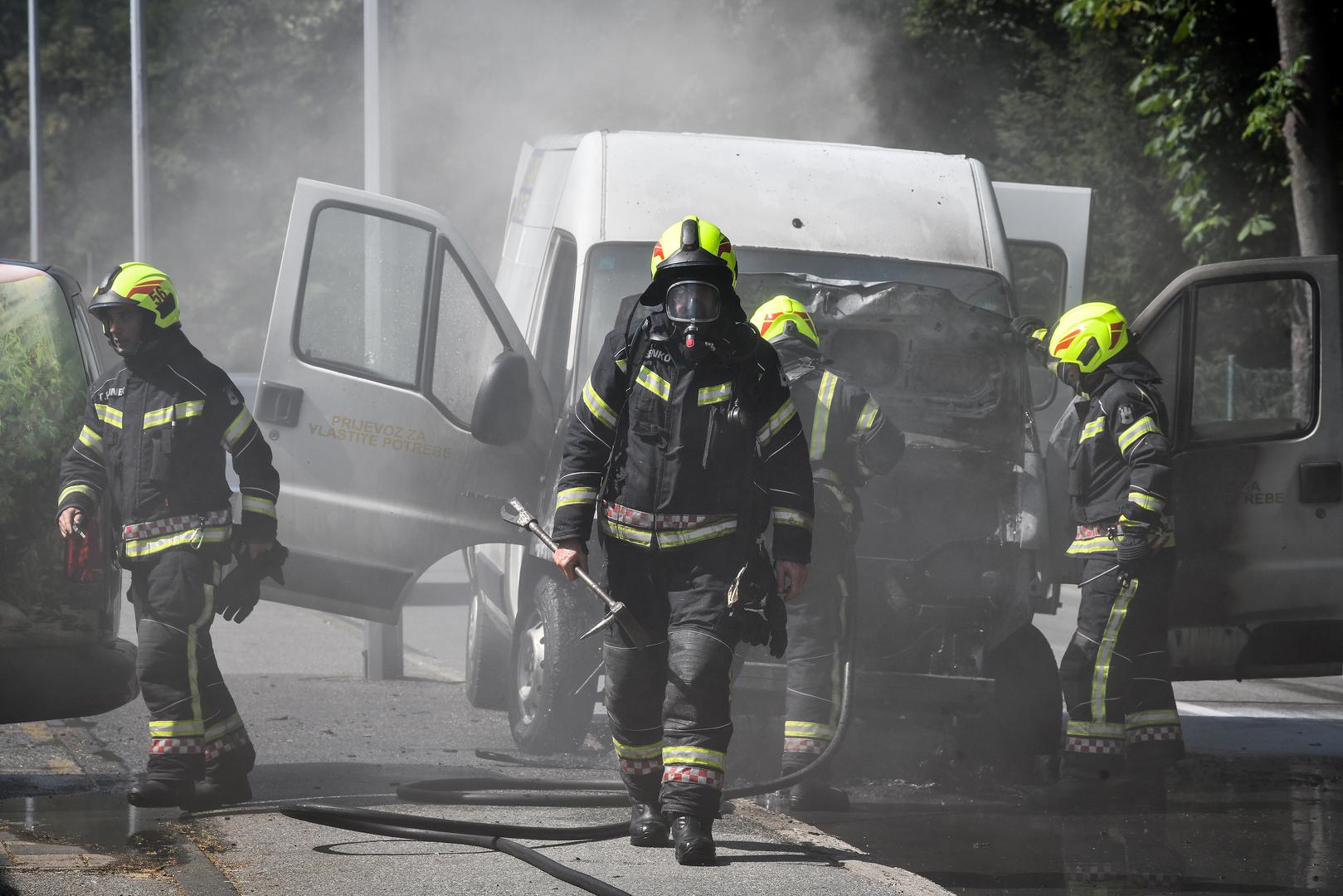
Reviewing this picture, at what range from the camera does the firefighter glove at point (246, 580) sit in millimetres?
5902

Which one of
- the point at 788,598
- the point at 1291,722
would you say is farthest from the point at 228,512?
the point at 1291,722

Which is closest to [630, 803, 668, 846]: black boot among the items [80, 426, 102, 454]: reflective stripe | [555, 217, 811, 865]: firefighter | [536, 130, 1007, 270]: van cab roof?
[555, 217, 811, 865]: firefighter

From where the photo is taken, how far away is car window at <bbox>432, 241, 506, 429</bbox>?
6883 millimetres

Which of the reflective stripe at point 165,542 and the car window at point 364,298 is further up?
the car window at point 364,298

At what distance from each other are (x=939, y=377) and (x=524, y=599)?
71.8 inches

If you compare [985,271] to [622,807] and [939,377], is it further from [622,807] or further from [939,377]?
[622,807]

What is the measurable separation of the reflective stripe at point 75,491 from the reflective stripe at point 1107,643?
11.5ft

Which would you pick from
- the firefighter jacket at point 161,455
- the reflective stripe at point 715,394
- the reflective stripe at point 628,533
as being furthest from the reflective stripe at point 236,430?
the reflective stripe at point 715,394

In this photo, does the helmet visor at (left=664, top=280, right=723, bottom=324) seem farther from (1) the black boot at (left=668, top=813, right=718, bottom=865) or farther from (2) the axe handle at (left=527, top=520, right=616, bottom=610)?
(1) the black boot at (left=668, top=813, right=718, bottom=865)

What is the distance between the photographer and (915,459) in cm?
678

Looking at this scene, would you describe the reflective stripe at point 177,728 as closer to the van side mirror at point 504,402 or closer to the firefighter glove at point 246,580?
the firefighter glove at point 246,580

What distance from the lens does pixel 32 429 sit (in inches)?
227

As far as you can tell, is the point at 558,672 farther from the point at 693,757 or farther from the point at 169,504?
the point at 693,757

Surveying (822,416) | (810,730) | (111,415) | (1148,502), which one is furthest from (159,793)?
(1148,502)
